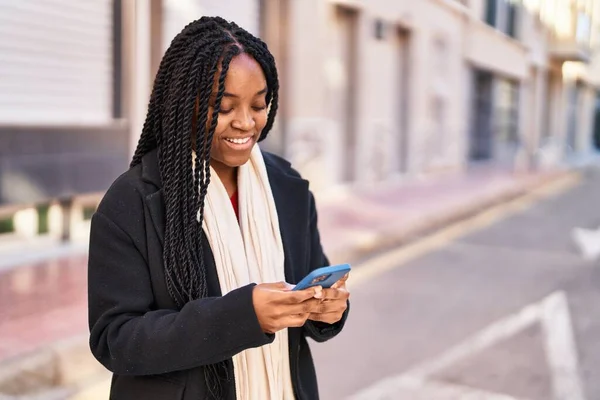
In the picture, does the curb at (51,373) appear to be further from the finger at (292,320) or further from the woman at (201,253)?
the finger at (292,320)

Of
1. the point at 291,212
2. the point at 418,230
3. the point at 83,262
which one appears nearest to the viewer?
the point at 291,212

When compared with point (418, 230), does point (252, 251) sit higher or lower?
higher

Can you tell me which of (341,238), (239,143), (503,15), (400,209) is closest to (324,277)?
(239,143)

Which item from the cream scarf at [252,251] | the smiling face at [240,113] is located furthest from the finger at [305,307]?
the smiling face at [240,113]

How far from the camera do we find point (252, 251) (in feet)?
5.43

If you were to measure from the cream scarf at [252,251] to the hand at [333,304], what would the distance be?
0.14 metres

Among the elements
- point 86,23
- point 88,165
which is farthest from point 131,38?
point 88,165

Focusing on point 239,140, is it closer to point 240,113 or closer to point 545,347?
point 240,113

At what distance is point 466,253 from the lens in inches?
339

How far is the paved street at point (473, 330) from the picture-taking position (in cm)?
435

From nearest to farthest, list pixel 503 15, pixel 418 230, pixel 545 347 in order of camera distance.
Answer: pixel 545 347 < pixel 418 230 < pixel 503 15

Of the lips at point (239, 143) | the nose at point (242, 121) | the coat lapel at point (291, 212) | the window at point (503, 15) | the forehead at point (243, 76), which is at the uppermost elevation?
the window at point (503, 15)

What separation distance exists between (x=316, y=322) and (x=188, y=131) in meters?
0.53

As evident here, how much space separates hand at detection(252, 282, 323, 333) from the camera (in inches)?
55.2
